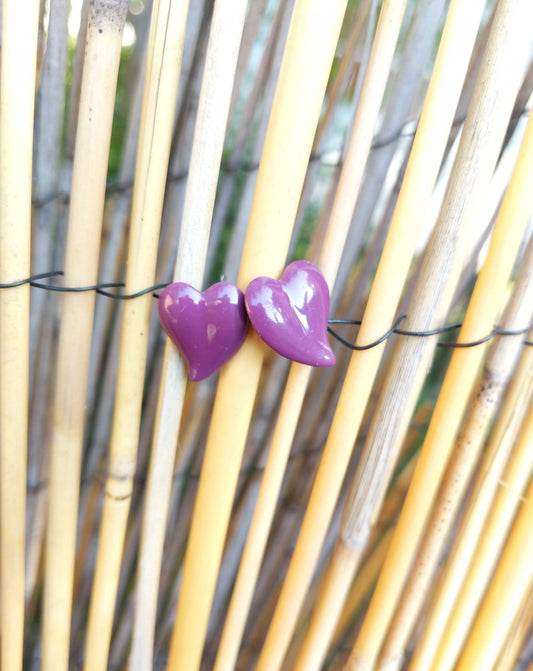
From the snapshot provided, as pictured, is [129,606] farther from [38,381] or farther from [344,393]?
[344,393]

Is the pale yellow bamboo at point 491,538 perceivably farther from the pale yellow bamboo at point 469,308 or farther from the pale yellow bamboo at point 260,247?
the pale yellow bamboo at point 260,247

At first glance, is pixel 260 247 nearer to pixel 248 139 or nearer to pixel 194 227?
pixel 194 227

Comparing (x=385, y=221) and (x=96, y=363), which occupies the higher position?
(x=385, y=221)

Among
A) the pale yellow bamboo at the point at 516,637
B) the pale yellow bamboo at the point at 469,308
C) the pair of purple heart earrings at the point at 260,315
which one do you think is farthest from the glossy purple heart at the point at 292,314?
the pale yellow bamboo at the point at 516,637

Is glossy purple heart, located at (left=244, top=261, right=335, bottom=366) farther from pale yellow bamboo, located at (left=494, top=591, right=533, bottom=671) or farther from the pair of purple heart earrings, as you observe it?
pale yellow bamboo, located at (left=494, top=591, right=533, bottom=671)

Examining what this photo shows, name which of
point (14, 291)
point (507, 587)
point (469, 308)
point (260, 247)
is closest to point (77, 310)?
point (14, 291)

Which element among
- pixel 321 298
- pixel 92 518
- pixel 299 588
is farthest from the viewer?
pixel 92 518

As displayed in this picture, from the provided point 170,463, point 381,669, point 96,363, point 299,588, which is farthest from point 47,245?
point 381,669
